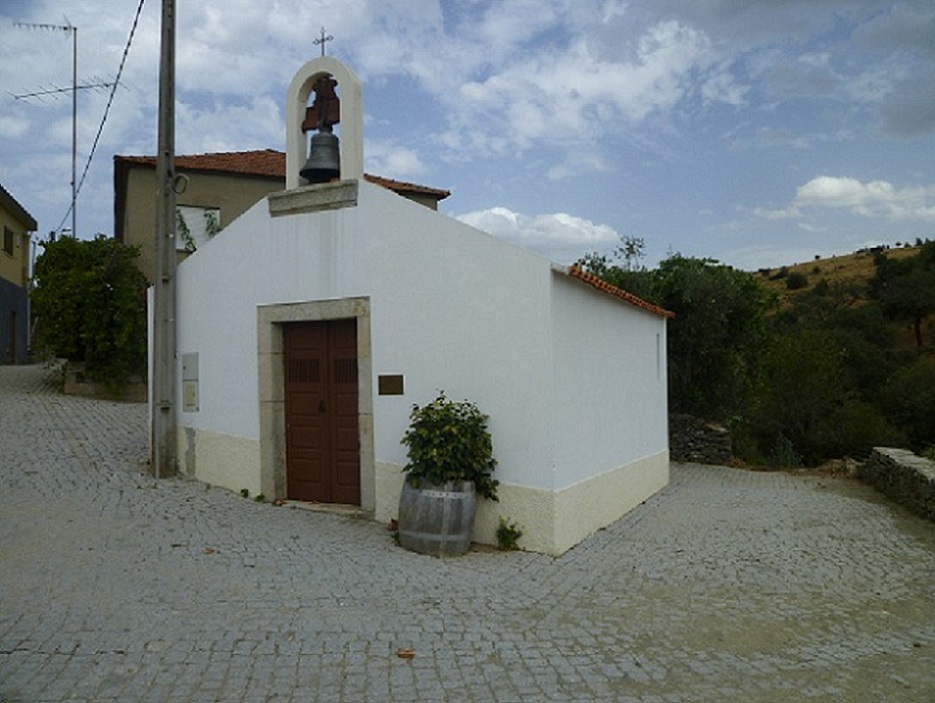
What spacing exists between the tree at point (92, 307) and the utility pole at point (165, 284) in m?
6.56

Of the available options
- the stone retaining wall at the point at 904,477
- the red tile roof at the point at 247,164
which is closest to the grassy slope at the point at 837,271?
the red tile roof at the point at 247,164

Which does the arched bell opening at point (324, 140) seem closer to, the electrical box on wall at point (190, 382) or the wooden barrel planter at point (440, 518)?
the electrical box on wall at point (190, 382)

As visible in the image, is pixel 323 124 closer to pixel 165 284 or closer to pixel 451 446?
pixel 165 284

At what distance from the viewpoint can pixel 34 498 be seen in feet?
26.8

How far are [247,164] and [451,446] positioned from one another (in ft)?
54.9

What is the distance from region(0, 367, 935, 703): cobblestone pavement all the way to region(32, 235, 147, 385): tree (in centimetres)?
768

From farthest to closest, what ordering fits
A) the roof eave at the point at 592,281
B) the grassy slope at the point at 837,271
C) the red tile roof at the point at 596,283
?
the grassy slope at the point at 837,271, the red tile roof at the point at 596,283, the roof eave at the point at 592,281

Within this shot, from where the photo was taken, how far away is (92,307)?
52.5ft

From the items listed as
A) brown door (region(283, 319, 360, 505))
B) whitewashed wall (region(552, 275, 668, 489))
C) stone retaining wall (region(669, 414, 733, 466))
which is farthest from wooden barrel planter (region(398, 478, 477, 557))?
stone retaining wall (region(669, 414, 733, 466))

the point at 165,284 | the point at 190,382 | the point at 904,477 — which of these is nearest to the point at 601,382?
the point at 904,477

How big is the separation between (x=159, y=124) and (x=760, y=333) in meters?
12.5

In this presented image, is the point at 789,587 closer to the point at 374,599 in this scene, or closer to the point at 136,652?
the point at 374,599

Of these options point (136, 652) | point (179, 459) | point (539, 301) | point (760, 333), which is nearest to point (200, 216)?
point (179, 459)

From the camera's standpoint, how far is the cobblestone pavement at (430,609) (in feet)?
13.7
